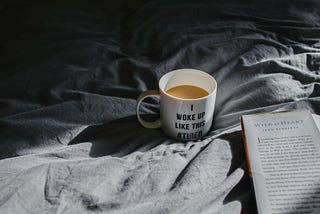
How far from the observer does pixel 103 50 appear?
99cm

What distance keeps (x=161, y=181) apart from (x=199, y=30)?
0.54 metres

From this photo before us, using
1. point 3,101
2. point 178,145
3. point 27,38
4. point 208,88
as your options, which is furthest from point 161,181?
point 27,38

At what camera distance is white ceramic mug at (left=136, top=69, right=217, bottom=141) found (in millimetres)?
693

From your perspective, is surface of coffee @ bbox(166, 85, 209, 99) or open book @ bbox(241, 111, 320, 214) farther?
surface of coffee @ bbox(166, 85, 209, 99)

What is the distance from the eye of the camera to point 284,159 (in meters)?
0.63

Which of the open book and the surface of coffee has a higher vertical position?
the surface of coffee

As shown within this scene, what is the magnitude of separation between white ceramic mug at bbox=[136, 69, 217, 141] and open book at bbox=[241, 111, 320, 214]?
0.22 ft

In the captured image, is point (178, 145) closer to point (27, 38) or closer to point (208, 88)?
point (208, 88)

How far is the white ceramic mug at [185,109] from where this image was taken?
69 cm

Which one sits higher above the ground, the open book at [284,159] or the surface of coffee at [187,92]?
the surface of coffee at [187,92]

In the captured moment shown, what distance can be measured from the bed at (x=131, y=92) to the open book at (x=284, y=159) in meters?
0.02

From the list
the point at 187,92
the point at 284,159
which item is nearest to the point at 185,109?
the point at 187,92

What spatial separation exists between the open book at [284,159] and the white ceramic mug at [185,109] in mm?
68

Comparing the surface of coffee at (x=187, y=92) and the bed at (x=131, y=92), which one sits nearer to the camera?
the bed at (x=131, y=92)
